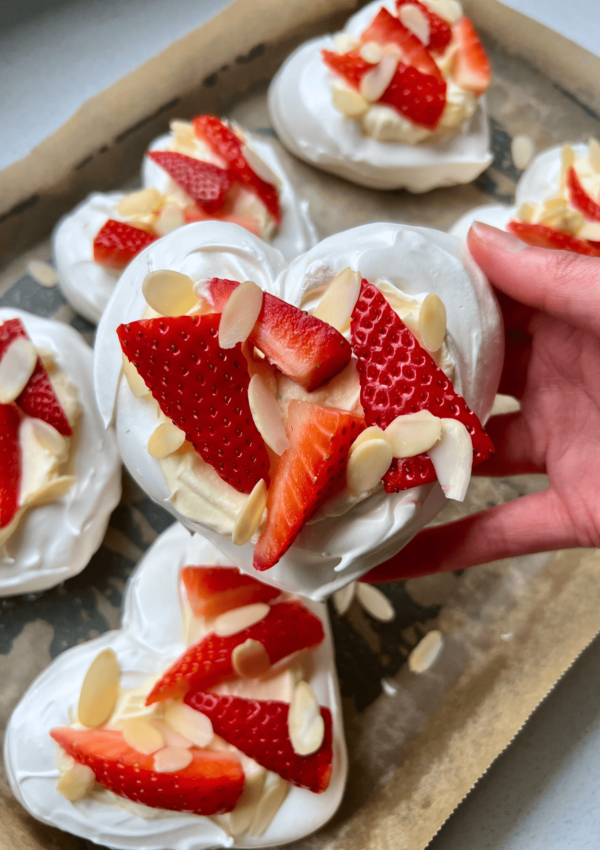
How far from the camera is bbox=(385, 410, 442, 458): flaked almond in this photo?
0.96 m

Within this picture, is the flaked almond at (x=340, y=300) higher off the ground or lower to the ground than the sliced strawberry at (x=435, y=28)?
lower

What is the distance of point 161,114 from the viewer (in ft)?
5.87

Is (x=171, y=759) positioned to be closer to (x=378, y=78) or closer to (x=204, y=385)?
(x=204, y=385)

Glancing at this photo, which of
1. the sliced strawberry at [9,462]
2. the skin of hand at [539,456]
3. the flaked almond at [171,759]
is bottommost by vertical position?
the flaked almond at [171,759]

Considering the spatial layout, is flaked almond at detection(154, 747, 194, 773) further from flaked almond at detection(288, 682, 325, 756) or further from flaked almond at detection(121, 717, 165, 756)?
flaked almond at detection(288, 682, 325, 756)

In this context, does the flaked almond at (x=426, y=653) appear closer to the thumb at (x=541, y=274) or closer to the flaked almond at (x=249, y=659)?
the flaked almond at (x=249, y=659)

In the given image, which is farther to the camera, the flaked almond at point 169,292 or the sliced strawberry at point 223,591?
the sliced strawberry at point 223,591

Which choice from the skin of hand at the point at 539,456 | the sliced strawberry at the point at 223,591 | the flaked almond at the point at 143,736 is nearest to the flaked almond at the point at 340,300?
the skin of hand at the point at 539,456

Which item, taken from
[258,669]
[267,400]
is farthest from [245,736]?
[267,400]

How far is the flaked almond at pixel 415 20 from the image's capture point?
5.50ft

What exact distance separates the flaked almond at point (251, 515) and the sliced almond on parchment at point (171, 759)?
548mm

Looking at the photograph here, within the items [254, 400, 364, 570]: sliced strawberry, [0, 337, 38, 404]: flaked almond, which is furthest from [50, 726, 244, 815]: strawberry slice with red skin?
[0, 337, 38, 404]: flaked almond

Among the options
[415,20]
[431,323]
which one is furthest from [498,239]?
[415,20]

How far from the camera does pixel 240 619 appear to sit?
1.37 m
